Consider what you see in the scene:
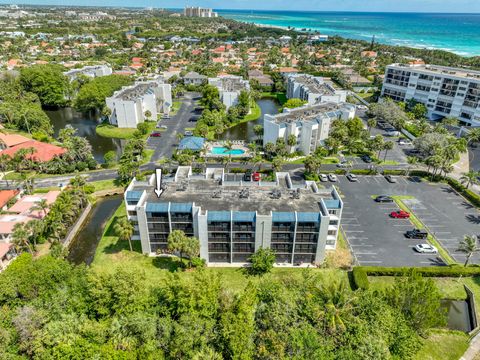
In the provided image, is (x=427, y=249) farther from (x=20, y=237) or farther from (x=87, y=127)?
(x=87, y=127)

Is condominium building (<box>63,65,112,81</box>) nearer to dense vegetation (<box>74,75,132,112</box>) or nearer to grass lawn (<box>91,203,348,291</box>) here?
dense vegetation (<box>74,75,132,112</box>)

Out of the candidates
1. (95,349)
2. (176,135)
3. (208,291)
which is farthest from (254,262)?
(176,135)

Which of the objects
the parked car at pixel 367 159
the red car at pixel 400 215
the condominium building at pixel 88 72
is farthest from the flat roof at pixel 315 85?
the condominium building at pixel 88 72

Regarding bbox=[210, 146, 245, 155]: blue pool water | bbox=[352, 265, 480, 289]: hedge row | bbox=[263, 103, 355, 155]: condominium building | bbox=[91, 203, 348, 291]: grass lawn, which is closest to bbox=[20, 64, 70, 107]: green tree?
bbox=[210, 146, 245, 155]: blue pool water

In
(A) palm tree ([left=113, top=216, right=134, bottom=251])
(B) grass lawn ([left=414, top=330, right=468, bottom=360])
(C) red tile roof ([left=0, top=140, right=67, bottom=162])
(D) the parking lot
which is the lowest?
(B) grass lawn ([left=414, top=330, right=468, bottom=360])

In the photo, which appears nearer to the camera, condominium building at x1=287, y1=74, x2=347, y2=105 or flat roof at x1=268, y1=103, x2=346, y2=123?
flat roof at x1=268, y1=103, x2=346, y2=123

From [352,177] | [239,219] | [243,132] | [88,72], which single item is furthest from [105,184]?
[88,72]
